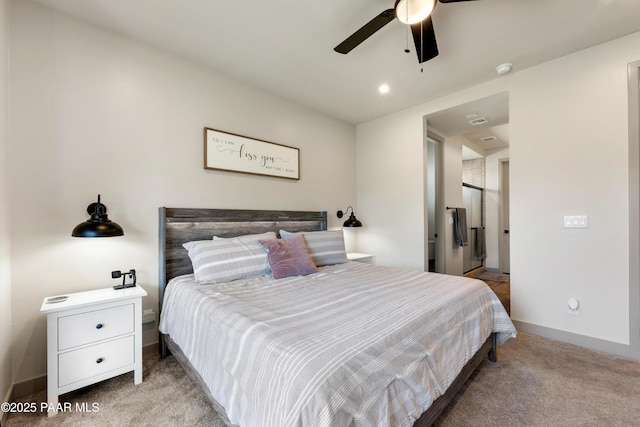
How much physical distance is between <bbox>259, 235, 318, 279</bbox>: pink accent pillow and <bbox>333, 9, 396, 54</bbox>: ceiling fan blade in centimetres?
168

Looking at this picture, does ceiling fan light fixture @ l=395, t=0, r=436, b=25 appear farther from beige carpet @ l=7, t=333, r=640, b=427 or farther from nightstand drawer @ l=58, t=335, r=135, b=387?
nightstand drawer @ l=58, t=335, r=135, b=387

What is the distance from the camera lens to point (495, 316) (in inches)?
80.1

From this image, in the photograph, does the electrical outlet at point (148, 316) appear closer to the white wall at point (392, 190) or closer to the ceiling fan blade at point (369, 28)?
the ceiling fan blade at point (369, 28)

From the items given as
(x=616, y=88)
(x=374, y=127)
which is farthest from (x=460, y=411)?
(x=374, y=127)

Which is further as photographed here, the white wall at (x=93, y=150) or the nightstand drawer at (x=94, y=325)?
the white wall at (x=93, y=150)

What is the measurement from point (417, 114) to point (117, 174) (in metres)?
3.45

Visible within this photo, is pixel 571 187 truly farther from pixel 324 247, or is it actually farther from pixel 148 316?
pixel 148 316

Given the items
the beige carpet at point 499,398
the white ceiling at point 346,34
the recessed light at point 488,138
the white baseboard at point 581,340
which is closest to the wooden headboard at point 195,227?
the beige carpet at point 499,398

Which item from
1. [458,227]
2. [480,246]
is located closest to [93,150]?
[458,227]

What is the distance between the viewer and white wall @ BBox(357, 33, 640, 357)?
2320 mm

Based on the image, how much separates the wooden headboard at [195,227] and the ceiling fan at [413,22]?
183cm

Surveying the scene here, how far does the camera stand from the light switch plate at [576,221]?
2.47m

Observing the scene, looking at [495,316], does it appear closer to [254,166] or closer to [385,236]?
[385,236]

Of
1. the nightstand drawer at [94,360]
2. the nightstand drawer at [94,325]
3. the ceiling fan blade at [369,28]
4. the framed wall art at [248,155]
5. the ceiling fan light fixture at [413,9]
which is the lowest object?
the nightstand drawer at [94,360]
